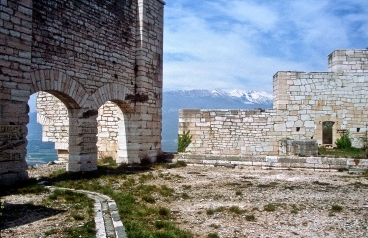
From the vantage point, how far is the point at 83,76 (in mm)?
9961

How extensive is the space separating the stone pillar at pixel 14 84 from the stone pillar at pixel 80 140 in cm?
188

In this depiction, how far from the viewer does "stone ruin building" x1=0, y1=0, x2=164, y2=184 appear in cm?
768

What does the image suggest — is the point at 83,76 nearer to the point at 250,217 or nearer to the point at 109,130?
the point at 109,130

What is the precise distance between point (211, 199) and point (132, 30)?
25.3ft

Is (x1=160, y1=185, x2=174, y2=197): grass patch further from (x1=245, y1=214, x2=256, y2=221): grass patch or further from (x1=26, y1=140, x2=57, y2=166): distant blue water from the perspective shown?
(x1=26, y1=140, x2=57, y2=166): distant blue water

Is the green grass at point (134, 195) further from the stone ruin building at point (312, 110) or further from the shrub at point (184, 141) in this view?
→ the stone ruin building at point (312, 110)

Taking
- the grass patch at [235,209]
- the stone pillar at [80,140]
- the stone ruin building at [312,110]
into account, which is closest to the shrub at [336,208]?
the grass patch at [235,209]

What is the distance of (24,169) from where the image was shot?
25.9 ft

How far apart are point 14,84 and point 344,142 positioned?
1441 cm

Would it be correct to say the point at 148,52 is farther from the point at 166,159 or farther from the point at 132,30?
the point at 166,159

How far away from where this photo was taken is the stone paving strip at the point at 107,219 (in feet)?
14.2

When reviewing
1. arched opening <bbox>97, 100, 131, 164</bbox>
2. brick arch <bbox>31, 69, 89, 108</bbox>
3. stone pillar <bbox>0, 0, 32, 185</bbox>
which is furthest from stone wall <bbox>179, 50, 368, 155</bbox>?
stone pillar <bbox>0, 0, 32, 185</bbox>

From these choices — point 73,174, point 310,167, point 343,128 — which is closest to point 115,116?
point 73,174

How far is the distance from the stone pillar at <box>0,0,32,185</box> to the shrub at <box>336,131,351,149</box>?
45.6ft
